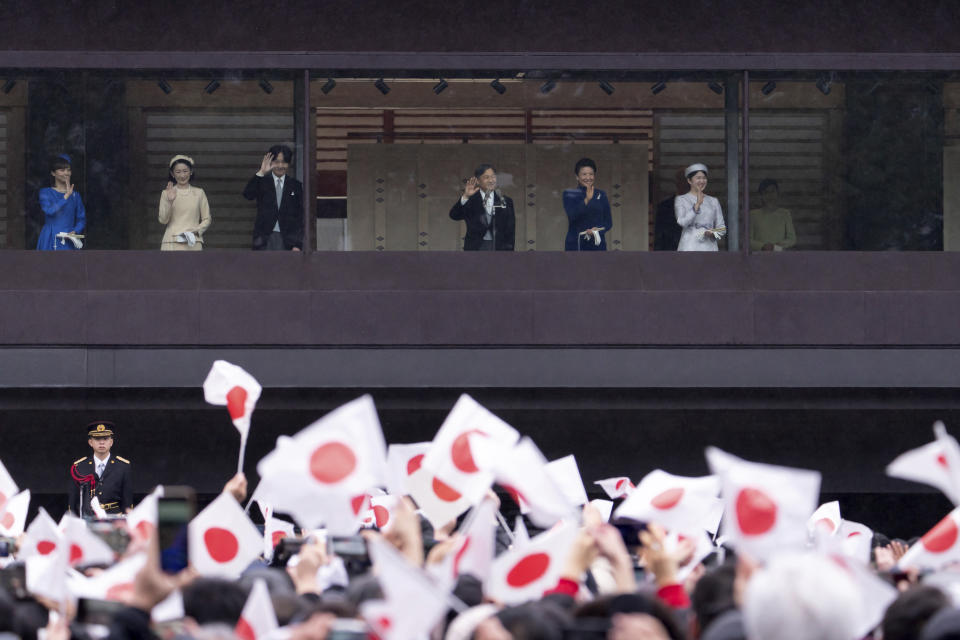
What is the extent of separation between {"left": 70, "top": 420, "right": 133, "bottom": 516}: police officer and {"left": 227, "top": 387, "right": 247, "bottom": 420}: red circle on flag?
379 centimetres

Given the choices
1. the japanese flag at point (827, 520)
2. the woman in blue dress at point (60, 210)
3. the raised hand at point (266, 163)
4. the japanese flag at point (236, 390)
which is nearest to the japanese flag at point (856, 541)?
the japanese flag at point (827, 520)

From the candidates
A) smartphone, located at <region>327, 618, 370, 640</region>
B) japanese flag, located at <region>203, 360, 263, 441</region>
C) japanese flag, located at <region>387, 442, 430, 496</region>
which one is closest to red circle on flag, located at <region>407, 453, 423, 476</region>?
japanese flag, located at <region>387, 442, 430, 496</region>

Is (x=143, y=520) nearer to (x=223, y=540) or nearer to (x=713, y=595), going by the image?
(x=223, y=540)

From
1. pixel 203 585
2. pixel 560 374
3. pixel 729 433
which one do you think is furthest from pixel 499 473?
pixel 729 433

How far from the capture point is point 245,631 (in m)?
4.98

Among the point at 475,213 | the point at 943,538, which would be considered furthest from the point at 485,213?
the point at 943,538

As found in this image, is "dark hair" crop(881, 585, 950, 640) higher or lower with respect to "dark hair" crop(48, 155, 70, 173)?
lower

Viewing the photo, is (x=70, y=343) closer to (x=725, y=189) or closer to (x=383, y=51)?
(x=383, y=51)

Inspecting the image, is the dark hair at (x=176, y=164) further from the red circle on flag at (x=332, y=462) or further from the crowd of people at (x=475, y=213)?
the red circle on flag at (x=332, y=462)

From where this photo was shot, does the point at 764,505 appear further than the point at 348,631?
Yes

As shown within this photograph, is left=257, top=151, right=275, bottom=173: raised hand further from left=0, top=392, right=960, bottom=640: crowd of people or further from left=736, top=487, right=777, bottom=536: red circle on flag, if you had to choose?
left=736, top=487, right=777, bottom=536: red circle on flag

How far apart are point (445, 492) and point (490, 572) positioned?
153 centimetres

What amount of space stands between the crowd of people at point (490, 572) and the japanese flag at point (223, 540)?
0.04 feet

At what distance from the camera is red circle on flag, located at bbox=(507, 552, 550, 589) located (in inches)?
224
